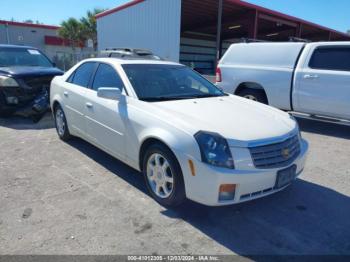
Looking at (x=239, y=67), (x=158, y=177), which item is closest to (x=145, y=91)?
(x=158, y=177)

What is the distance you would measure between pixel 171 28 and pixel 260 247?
544 inches

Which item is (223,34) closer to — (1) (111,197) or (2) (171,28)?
(2) (171,28)

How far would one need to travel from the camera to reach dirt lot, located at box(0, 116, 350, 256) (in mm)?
2758

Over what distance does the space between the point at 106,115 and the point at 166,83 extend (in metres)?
0.92

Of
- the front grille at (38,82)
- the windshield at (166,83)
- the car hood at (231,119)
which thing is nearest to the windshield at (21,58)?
the front grille at (38,82)

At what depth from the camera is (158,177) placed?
3385mm

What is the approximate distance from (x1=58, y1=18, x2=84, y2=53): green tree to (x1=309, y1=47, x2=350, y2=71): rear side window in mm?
33776

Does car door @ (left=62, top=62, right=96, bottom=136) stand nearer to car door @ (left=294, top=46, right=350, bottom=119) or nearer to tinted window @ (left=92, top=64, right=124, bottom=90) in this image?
tinted window @ (left=92, top=64, right=124, bottom=90)

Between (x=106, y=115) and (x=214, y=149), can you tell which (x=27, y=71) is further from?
(x=214, y=149)

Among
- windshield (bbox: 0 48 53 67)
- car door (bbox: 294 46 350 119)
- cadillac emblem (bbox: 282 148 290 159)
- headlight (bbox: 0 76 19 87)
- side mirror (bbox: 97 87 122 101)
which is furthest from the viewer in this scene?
windshield (bbox: 0 48 53 67)

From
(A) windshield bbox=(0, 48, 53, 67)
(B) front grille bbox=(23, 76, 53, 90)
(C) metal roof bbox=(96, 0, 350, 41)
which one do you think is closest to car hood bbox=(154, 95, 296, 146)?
(B) front grille bbox=(23, 76, 53, 90)

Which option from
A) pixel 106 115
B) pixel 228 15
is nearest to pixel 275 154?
pixel 106 115

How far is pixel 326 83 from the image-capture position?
6.53 metres

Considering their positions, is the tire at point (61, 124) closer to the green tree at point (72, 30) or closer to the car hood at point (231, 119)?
the car hood at point (231, 119)
